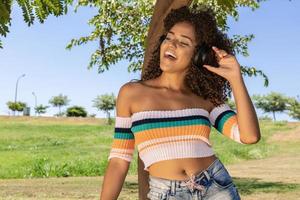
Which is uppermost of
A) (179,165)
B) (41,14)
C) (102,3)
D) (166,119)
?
(102,3)

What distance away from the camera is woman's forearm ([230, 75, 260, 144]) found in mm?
3162

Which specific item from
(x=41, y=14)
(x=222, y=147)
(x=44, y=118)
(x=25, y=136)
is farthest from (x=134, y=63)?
(x=44, y=118)

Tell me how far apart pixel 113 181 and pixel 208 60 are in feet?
2.87

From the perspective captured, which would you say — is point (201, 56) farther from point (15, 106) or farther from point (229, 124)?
point (15, 106)

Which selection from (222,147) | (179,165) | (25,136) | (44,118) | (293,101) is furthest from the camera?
(293,101)

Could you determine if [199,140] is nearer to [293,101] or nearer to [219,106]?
[219,106]

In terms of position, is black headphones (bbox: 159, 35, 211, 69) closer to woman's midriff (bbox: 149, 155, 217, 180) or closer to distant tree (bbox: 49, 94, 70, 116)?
woman's midriff (bbox: 149, 155, 217, 180)

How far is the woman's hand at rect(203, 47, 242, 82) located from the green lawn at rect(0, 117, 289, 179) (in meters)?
20.7

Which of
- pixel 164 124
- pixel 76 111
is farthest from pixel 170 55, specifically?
pixel 76 111

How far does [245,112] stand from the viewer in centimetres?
316

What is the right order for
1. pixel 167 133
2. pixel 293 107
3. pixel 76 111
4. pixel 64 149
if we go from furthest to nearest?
pixel 76 111
pixel 293 107
pixel 64 149
pixel 167 133

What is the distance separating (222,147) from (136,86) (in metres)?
35.2

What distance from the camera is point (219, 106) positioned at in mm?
3420

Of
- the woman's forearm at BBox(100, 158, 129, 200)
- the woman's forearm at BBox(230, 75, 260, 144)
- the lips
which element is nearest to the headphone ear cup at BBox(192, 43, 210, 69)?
the lips
